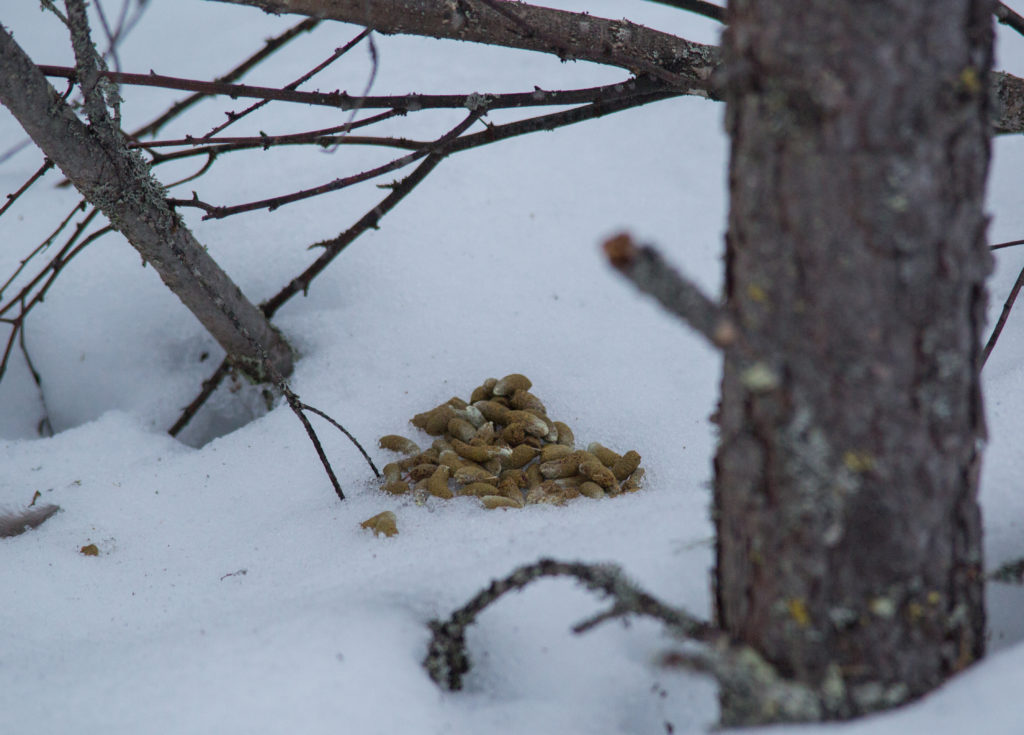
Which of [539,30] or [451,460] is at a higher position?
[539,30]

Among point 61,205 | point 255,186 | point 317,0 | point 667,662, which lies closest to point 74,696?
point 667,662

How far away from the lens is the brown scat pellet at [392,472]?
3.43 feet

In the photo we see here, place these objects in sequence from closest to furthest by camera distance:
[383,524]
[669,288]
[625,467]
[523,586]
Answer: [669,288] → [523,586] → [383,524] → [625,467]

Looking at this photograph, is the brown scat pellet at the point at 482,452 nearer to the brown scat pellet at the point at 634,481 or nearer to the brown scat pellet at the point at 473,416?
the brown scat pellet at the point at 473,416

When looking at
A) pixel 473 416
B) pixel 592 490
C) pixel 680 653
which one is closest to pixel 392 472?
pixel 473 416

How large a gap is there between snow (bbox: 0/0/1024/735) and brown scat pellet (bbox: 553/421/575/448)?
4 cm

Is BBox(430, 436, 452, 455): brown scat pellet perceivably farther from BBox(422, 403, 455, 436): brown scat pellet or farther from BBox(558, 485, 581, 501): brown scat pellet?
BBox(558, 485, 581, 501): brown scat pellet

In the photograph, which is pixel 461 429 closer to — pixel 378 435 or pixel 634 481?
pixel 378 435

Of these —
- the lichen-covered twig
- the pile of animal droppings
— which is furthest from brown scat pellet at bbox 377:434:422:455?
the lichen-covered twig

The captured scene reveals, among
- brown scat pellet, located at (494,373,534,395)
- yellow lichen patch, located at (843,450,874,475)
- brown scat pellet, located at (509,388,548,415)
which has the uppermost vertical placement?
yellow lichen patch, located at (843,450,874,475)

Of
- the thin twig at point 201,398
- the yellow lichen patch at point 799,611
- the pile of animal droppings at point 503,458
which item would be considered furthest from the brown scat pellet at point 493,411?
the yellow lichen patch at point 799,611

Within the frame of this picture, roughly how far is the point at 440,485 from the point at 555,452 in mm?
158

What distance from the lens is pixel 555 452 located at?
105cm

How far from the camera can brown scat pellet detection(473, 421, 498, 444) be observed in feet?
3.53
